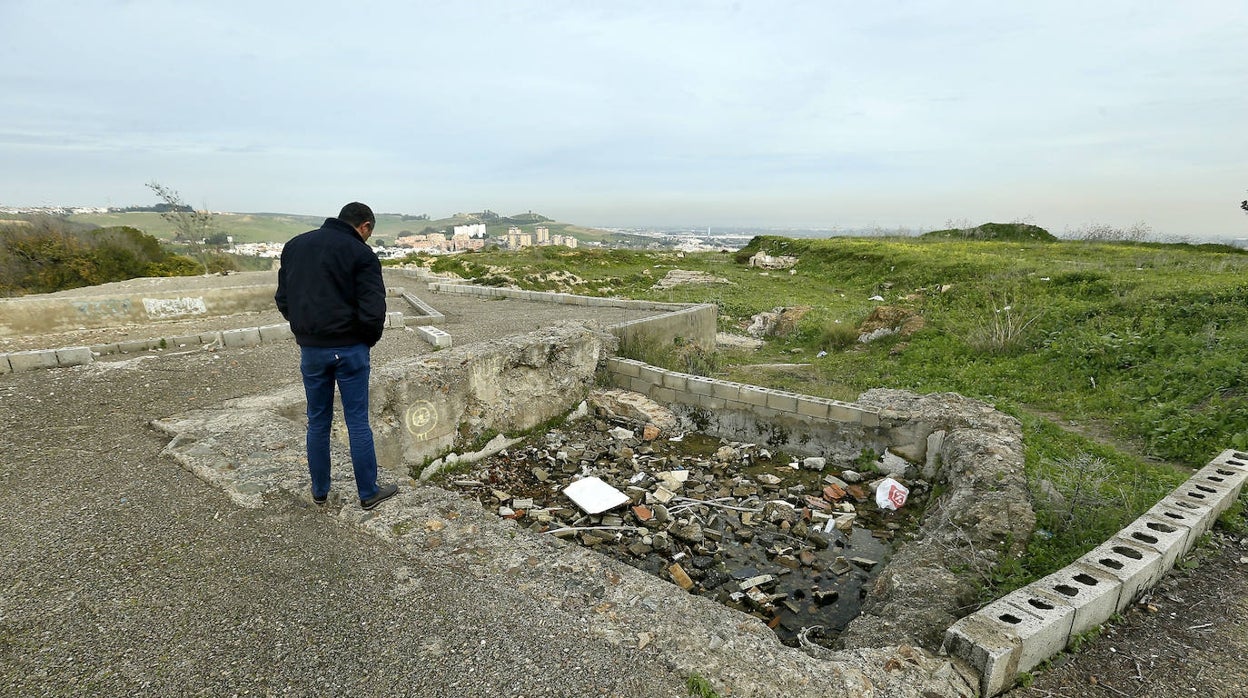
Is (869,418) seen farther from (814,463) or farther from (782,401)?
(782,401)

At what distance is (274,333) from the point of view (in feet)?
26.5

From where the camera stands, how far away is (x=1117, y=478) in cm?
429

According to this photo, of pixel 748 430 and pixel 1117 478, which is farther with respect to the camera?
pixel 748 430

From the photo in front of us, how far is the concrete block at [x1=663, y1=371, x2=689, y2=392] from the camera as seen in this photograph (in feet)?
24.4

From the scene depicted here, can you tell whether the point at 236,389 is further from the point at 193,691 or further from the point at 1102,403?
the point at 1102,403

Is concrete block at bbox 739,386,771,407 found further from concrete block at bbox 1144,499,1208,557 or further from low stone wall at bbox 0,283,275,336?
low stone wall at bbox 0,283,275,336

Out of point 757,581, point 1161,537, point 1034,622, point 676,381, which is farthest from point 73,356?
point 1161,537

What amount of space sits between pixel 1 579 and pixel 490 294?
1181 cm

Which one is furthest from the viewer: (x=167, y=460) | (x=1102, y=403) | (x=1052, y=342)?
(x=1052, y=342)

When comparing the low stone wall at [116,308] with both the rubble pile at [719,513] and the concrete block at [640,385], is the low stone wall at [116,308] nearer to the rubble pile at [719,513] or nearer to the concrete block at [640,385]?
the rubble pile at [719,513]

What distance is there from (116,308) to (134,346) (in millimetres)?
3222

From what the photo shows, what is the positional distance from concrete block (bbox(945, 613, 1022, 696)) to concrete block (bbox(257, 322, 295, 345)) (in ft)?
28.4

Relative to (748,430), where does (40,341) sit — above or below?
above

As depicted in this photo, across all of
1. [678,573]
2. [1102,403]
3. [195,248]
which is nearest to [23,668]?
[678,573]
